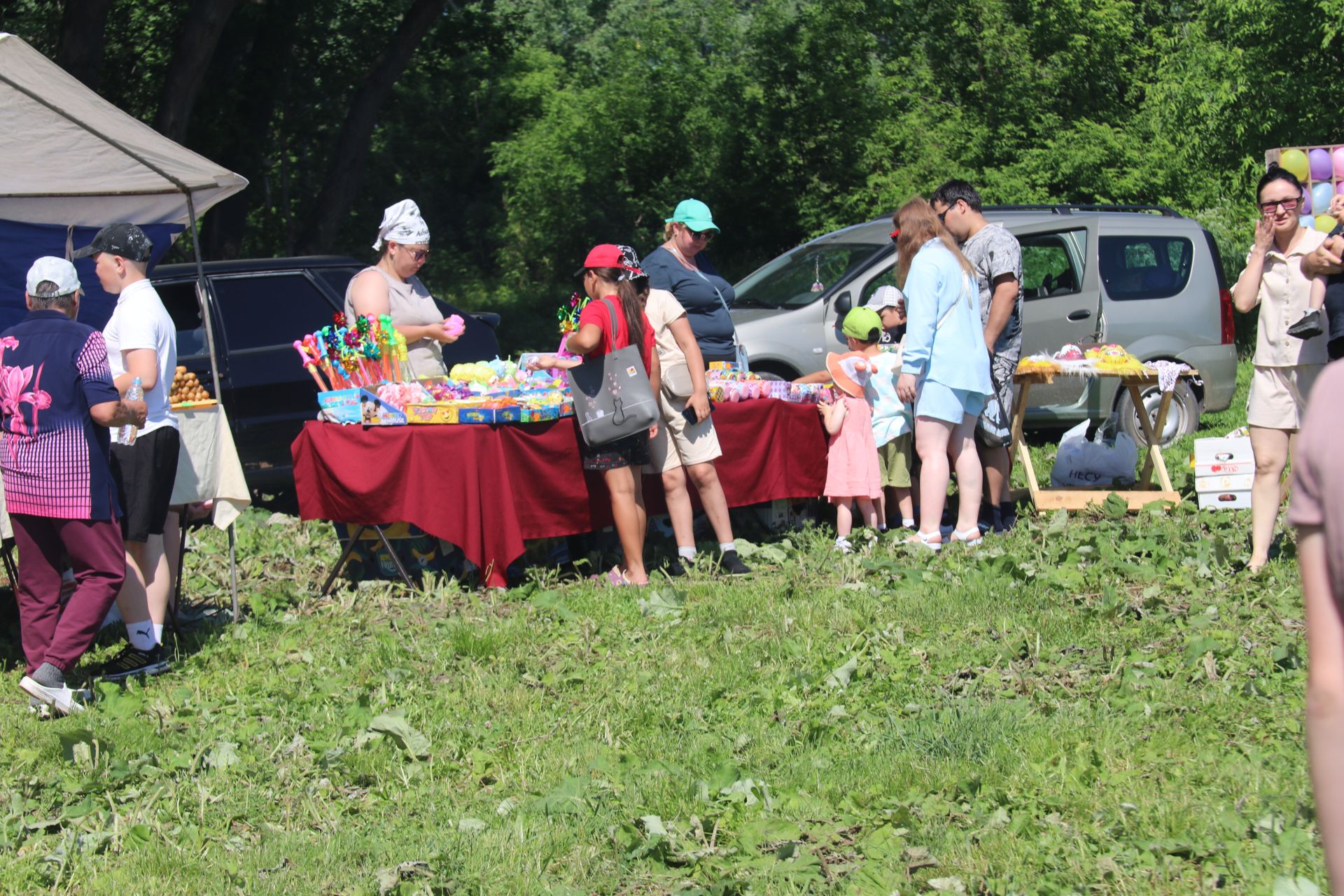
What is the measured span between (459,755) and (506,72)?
95.1 feet

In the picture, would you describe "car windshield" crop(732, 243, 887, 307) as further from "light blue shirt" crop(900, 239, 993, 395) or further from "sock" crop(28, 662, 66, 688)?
"sock" crop(28, 662, 66, 688)

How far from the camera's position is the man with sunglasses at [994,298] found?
24.0 feet

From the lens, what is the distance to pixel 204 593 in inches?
287

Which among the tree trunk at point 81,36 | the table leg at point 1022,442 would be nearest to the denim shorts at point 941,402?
the table leg at point 1022,442

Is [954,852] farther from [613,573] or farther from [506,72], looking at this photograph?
[506,72]

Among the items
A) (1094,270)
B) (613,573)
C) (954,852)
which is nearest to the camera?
(954,852)

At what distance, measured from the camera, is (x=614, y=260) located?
6.64m

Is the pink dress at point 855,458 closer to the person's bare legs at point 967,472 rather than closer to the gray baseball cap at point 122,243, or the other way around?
the person's bare legs at point 967,472

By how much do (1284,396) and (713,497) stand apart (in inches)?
111

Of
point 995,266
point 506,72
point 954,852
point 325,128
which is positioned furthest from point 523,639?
point 506,72

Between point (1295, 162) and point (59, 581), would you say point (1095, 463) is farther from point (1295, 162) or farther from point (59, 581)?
point (59, 581)

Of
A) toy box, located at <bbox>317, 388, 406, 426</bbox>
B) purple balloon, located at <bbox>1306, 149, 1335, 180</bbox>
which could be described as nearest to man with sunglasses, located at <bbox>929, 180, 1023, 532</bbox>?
purple balloon, located at <bbox>1306, 149, 1335, 180</bbox>

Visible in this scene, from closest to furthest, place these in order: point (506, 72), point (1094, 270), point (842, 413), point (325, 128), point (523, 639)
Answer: point (523, 639), point (842, 413), point (1094, 270), point (325, 128), point (506, 72)

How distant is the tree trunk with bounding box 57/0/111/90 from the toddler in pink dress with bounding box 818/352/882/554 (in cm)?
906
